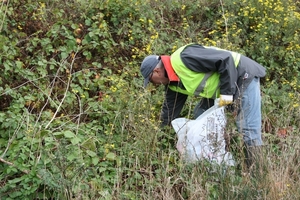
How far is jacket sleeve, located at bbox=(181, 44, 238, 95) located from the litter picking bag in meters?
0.24

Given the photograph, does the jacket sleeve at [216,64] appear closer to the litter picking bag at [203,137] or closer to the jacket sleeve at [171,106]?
the litter picking bag at [203,137]

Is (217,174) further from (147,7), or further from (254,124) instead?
(147,7)

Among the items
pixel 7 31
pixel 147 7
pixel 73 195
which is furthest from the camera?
pixel 147 7

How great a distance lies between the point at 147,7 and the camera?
19.7 ft

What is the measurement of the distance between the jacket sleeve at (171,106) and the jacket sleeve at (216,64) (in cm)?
56

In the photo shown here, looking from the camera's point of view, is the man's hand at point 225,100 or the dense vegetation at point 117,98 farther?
the man's hand at point 225,100

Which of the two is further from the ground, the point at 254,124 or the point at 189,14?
the point at 189,14

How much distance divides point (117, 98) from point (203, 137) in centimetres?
124

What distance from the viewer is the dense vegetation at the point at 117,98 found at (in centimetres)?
333

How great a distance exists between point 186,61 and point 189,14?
9.66 feet

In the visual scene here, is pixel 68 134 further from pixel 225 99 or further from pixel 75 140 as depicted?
pixel 225 99

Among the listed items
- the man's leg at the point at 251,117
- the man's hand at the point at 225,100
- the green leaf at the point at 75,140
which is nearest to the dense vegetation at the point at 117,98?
the green leaf at the point at 75,140

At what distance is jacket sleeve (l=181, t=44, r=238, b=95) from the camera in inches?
143

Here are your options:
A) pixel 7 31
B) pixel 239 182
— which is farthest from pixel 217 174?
pixel 7 31
